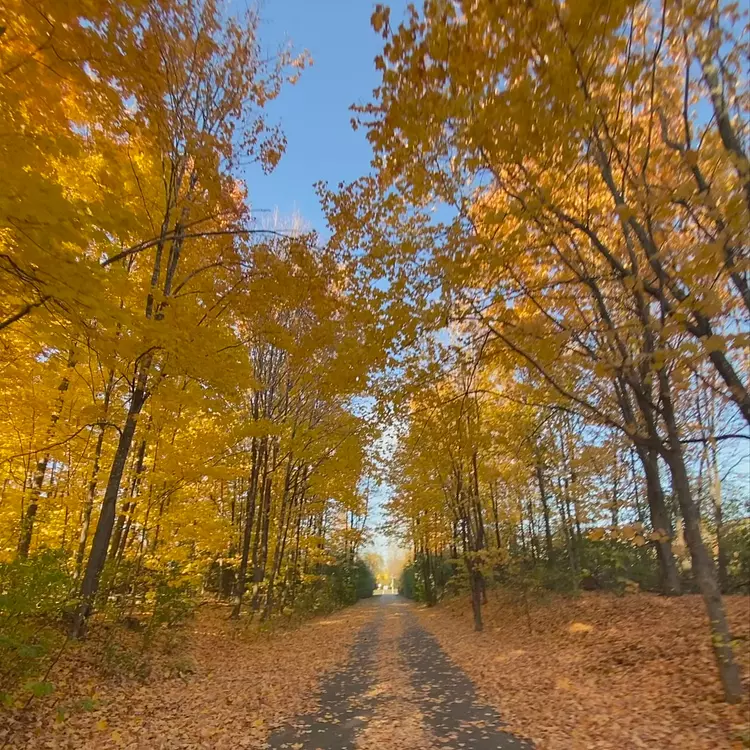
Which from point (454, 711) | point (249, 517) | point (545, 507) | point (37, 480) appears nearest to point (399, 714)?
point (454, 711)

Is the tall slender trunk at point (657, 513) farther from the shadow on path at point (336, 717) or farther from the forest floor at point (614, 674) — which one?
the shadow on path at point (336, 717)

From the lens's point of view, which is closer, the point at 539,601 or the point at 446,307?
the point at 446,307

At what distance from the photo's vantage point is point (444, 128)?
235 inches

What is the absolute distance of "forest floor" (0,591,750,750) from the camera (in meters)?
4.75

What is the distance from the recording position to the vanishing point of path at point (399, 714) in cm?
479

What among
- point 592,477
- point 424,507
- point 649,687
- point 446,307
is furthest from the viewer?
point 424,507

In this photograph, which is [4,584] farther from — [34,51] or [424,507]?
[424,507]

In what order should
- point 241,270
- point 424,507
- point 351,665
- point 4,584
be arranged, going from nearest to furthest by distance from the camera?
1. point 4,584
2. point 241,270
3. point 351,665
4. point 424,507

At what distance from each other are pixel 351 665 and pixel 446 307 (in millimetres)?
7175

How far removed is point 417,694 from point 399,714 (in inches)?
44.3

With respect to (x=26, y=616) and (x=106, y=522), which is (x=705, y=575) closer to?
(x=26, y=616)

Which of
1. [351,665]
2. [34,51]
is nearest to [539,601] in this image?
[351,665]

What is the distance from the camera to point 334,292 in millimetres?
8672

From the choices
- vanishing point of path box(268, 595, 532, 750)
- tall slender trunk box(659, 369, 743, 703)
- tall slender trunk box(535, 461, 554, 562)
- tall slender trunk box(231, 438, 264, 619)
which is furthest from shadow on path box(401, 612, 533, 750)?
tall slender trunk box(535, 461, 554, 562)
